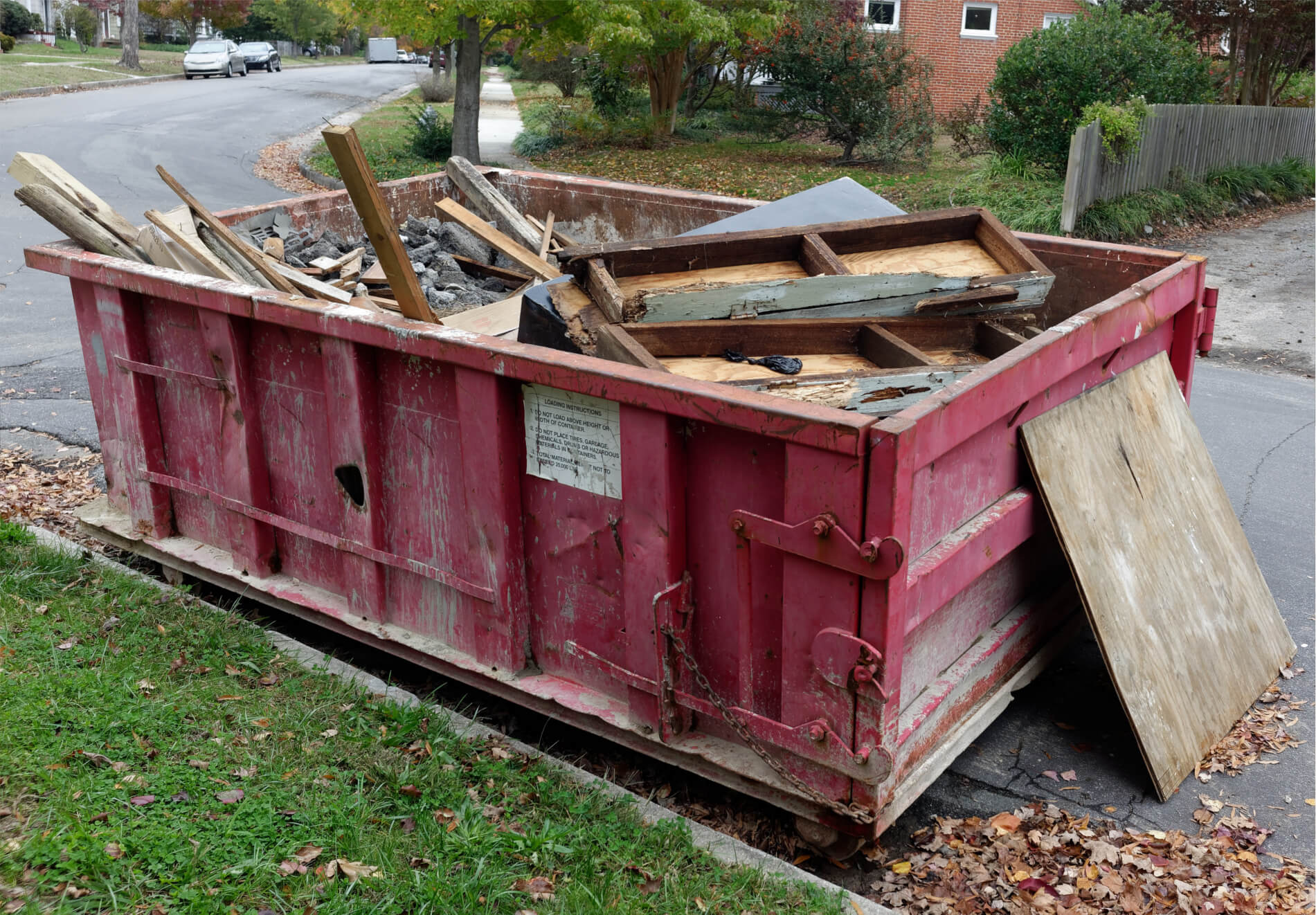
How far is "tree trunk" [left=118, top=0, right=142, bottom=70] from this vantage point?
44.4 metres

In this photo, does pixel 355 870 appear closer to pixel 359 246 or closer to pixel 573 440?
pixel 573 440

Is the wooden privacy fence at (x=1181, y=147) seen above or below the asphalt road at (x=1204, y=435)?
above

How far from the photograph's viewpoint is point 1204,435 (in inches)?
287

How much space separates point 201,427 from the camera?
14.3 feet

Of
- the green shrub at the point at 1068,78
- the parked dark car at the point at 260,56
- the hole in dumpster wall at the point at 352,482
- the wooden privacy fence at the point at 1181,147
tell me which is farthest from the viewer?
the parked dark car at the point at 260,56

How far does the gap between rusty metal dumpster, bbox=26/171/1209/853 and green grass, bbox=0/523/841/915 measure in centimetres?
27

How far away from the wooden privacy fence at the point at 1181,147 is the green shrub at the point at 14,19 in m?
51.2

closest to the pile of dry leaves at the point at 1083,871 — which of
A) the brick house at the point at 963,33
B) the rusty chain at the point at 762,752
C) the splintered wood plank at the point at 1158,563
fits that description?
the splintered wood plank at the point at 1158,563

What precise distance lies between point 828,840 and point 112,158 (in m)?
20.9

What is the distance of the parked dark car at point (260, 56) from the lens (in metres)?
49.5

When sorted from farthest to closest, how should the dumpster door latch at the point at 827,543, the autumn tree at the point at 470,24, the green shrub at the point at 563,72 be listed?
the green shrub at the point at 563,72 → the autumn tree at the point at 470,24 → the dumpster door latch at the point at 827,543

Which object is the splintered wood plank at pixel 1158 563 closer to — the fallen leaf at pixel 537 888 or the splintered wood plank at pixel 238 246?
the fallen leaf at pixel 537 888

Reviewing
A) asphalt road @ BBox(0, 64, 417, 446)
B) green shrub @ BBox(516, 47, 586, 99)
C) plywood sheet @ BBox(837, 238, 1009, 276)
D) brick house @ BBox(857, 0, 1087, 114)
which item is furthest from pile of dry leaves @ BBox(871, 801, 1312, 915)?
green shrub @ BBox(516, 47, 586, 99)

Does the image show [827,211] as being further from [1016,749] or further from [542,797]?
[542,797]
